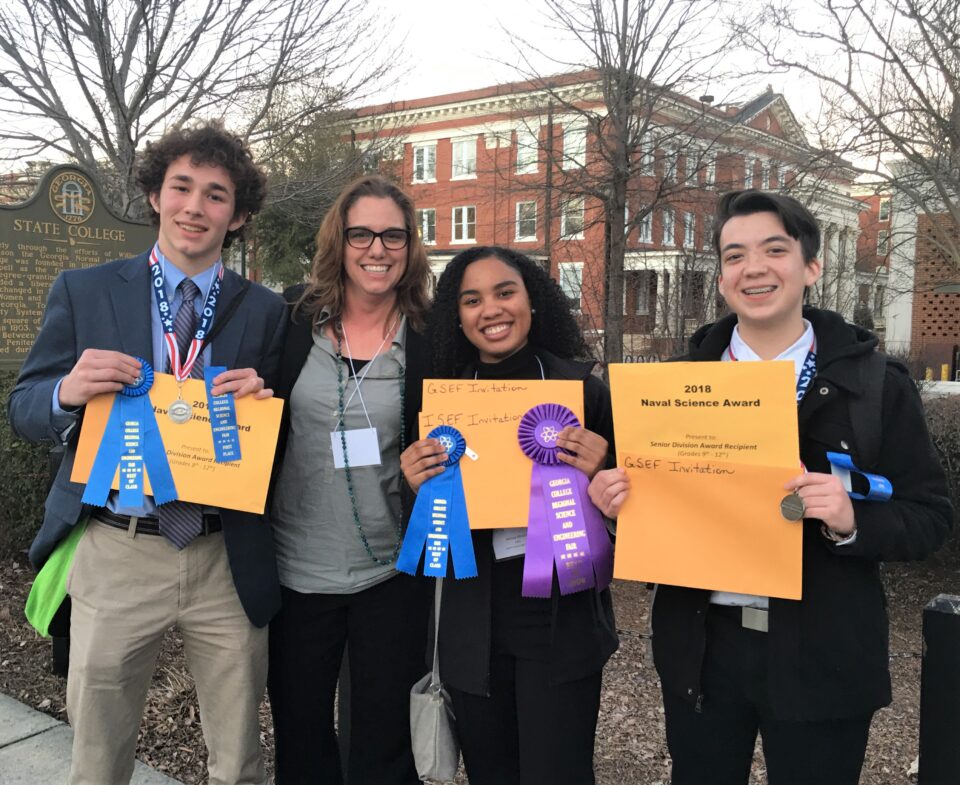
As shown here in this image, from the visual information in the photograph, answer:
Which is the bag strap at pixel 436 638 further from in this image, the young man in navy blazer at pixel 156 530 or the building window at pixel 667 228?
the building window at pixel 667 228

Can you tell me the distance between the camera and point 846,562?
1806 mm

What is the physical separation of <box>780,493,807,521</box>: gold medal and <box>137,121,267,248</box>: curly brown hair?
77.9 inches

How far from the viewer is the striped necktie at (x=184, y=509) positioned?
223 centimetres

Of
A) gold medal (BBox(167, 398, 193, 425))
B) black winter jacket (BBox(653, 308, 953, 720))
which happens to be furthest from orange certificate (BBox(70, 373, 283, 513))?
black winter jacket (BBox(653, 308, 953, 720))

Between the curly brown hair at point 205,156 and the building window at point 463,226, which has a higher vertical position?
the building window at point 463,226

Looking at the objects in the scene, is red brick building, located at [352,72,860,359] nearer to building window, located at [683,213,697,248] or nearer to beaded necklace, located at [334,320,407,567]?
building window, located at [683,213,697,248]

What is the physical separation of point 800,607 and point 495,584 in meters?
0.84

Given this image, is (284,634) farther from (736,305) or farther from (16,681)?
(16,681)

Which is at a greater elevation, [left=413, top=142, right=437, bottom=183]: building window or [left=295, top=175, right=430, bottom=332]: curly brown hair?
[left=413, top=142, right=437, bottom=183]: building window

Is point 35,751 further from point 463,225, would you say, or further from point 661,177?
point 463,225

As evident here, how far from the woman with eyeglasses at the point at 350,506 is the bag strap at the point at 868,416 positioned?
130cm

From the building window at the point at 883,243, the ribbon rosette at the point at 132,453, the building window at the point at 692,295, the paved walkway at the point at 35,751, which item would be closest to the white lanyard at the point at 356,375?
the ribbon rosette at the point at 132,453

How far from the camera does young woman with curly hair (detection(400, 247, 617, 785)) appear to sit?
82.0 inches

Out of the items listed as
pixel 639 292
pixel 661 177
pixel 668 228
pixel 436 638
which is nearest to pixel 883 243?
pixel 668 228
